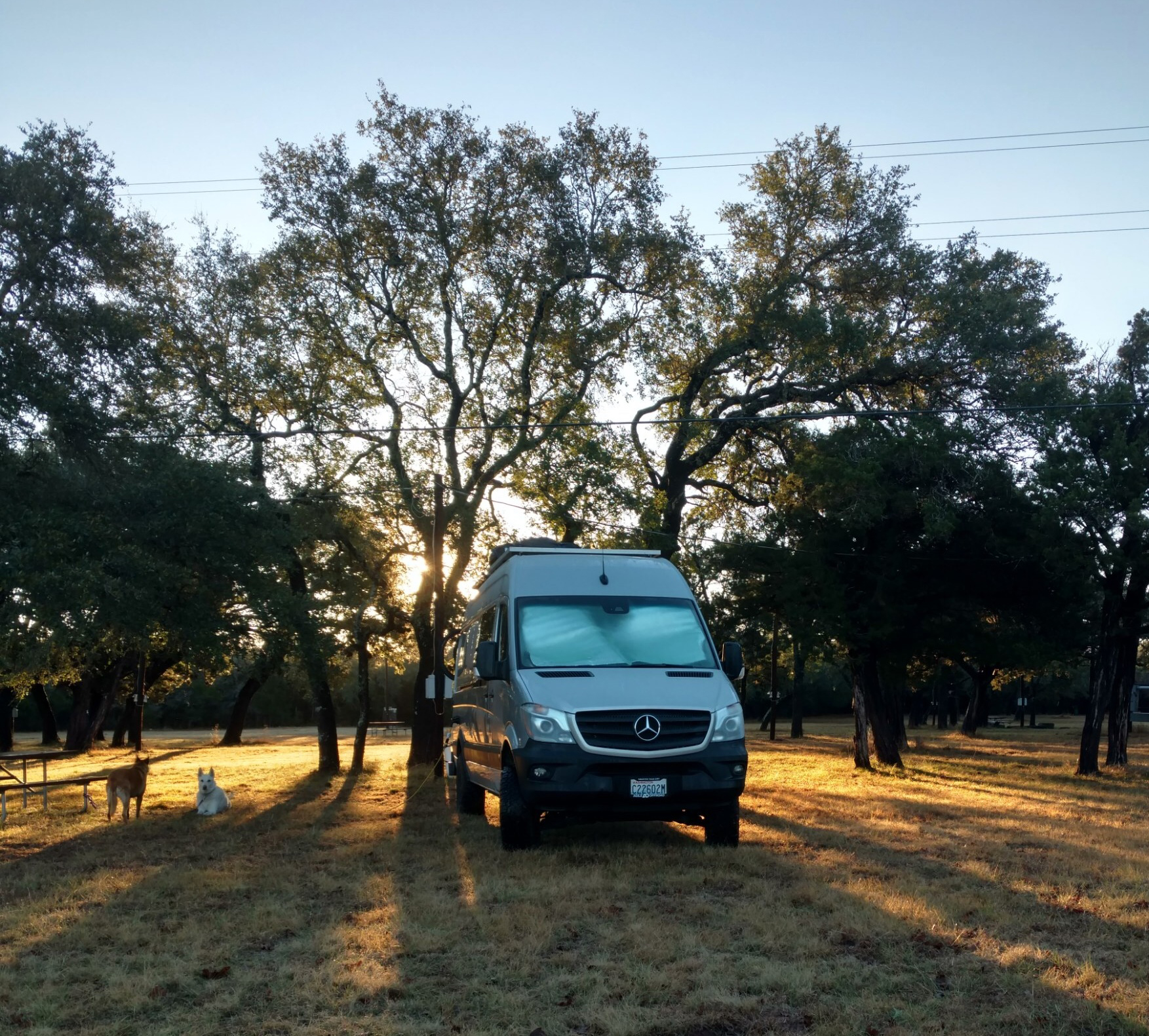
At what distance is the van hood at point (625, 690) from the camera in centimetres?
1068

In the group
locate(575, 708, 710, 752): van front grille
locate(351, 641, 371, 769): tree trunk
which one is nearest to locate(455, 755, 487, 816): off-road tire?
locate(575, 708, 710, 752): van front grille

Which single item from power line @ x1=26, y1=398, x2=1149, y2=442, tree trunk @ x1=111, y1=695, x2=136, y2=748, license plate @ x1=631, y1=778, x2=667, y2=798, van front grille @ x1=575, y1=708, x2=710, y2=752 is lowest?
tree trunk @ x1=111, y1=695, x2=136, y2=748

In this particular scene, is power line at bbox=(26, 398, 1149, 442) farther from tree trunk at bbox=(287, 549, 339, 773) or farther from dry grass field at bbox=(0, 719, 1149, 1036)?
dry grass field at bbox=(0, 719, 1149, 1036)

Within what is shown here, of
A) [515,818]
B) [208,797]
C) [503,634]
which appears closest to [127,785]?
[208,797]

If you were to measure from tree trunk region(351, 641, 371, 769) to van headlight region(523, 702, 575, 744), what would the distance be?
13.9m

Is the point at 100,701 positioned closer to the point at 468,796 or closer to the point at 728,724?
the point at 468,796

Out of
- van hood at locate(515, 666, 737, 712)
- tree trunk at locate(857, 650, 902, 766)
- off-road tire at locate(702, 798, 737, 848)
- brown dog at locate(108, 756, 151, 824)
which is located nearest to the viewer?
van hood at locate(515, 666, 737, 712)

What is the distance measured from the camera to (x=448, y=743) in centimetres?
1711

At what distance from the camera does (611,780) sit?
34.7 feet

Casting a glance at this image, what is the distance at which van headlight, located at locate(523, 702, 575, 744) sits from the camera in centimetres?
1054

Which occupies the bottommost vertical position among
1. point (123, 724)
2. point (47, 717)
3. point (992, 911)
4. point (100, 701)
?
point (123, 724)

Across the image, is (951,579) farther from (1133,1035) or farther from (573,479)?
(1133,1035)

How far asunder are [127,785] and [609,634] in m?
8.05

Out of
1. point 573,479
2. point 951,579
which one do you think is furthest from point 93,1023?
point 951,579
